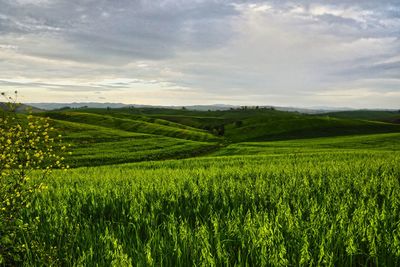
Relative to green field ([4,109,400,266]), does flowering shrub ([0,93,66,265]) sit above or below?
above

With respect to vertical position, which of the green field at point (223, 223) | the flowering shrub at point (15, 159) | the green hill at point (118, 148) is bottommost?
the green hill at point (118, 148)

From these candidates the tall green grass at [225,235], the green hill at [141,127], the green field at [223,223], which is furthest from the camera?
the green hill at [141,127]

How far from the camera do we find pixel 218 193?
36.1ft

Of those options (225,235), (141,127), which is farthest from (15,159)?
(141,127)

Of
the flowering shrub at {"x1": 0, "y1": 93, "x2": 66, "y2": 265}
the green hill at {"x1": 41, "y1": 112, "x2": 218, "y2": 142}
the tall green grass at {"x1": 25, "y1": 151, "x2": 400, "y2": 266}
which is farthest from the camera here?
the green hill at {"x1": 41, "y1": 112, "x2": 218, "y2": 142}

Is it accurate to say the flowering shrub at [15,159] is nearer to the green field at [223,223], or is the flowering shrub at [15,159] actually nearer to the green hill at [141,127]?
the green field at [223,223]

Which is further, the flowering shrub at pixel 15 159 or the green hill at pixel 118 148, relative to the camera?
the green hill at pixel 118 148

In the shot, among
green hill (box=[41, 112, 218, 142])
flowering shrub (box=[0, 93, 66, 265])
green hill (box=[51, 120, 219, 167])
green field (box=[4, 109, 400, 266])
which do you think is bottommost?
green hill (box=[51, 120, 219, 167])

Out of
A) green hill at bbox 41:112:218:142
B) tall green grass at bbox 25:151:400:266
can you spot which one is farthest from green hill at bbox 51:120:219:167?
tall green grass at bbox 25:151:400:266

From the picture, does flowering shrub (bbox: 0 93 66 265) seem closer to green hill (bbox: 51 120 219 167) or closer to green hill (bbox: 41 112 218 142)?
green hill (bbox: 51 120 219 167)

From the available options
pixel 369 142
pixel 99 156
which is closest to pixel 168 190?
pixel 99 156

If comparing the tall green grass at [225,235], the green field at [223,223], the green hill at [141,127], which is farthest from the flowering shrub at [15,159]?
the green hill at [141,127]

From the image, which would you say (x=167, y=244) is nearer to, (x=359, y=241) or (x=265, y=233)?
(x=265, y=233)

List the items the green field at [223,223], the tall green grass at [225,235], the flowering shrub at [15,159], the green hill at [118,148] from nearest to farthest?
the tall green grass at [225,235], the green field at [223,223], the flowering shrub at [15,159], the green hill at [118,148]
